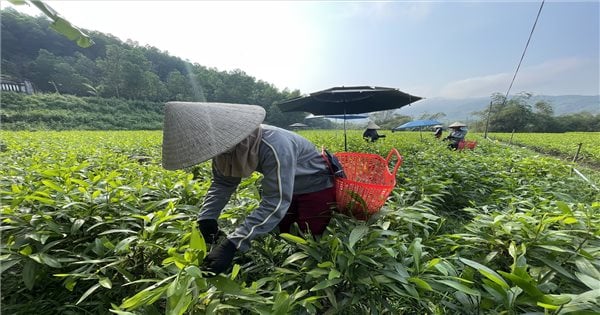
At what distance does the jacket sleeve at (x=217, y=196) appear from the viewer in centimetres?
149

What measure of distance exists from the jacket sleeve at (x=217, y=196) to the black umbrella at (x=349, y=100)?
4.07 m

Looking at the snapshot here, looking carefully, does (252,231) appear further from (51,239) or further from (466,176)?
(466,176)

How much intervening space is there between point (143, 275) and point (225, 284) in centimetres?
54

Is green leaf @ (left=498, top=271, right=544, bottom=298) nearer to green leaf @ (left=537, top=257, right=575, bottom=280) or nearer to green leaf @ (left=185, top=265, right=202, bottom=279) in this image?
green leaf @ (left=537, top=257, right=575, bottom=280)

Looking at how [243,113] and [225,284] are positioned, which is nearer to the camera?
[225,284]

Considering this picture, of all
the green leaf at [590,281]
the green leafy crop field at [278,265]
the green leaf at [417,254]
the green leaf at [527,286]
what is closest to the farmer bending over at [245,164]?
the green leafy crop field at [278,265]

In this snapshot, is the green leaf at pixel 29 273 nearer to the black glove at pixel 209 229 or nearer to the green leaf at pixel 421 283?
the black glove at pixel 209 229

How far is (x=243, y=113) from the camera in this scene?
4.35 ft

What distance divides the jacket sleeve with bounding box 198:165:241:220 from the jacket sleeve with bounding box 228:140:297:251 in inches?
11.6

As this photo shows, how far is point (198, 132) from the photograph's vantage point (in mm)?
1181

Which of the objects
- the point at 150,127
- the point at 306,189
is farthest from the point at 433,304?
the point at 150,127

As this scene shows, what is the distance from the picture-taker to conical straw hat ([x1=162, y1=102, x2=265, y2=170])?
1157 millimetres

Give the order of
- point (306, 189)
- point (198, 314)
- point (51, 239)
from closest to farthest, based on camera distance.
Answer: point (198, 314), point (51, 239), point (306, 189)

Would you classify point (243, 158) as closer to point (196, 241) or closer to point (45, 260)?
point (196, 241)
